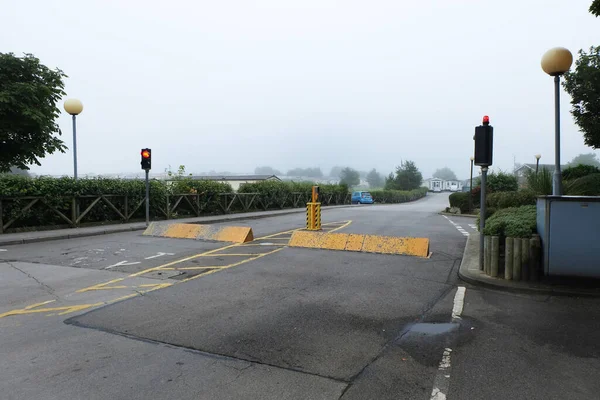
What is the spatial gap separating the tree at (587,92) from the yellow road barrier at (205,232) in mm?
13900

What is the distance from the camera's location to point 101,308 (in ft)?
18.6

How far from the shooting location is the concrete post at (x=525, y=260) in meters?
6.89

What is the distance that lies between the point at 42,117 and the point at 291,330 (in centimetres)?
1421

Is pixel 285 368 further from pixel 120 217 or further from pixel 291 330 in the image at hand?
pixel 120 217

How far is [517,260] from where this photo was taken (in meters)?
6.96

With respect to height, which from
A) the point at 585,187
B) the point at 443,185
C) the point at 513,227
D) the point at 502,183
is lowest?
the point at 513,227

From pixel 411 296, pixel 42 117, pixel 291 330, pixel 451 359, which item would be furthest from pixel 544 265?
pixel 42 117

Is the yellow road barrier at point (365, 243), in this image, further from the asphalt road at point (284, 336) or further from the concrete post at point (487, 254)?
the concrete post at point (487, 254)

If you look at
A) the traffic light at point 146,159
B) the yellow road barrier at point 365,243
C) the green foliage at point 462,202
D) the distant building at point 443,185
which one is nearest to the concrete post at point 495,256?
the yellow road barrier at point 365,243

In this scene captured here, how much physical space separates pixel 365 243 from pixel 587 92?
11762 millimetres

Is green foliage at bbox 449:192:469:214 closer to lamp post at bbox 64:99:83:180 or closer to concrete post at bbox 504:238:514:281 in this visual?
concrete post at bbox 504:238:514:281

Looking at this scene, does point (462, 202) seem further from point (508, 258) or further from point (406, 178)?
point (406, 178)

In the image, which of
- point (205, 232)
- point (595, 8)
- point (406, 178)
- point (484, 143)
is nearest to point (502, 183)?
point (595, 8)

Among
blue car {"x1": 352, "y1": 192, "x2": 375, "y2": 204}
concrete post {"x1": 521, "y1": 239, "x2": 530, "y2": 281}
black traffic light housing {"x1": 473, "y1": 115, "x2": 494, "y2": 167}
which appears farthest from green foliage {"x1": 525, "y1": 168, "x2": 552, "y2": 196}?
blue car {"x1": 352, "y1": 192, "x2": 375, "y2": 204}
